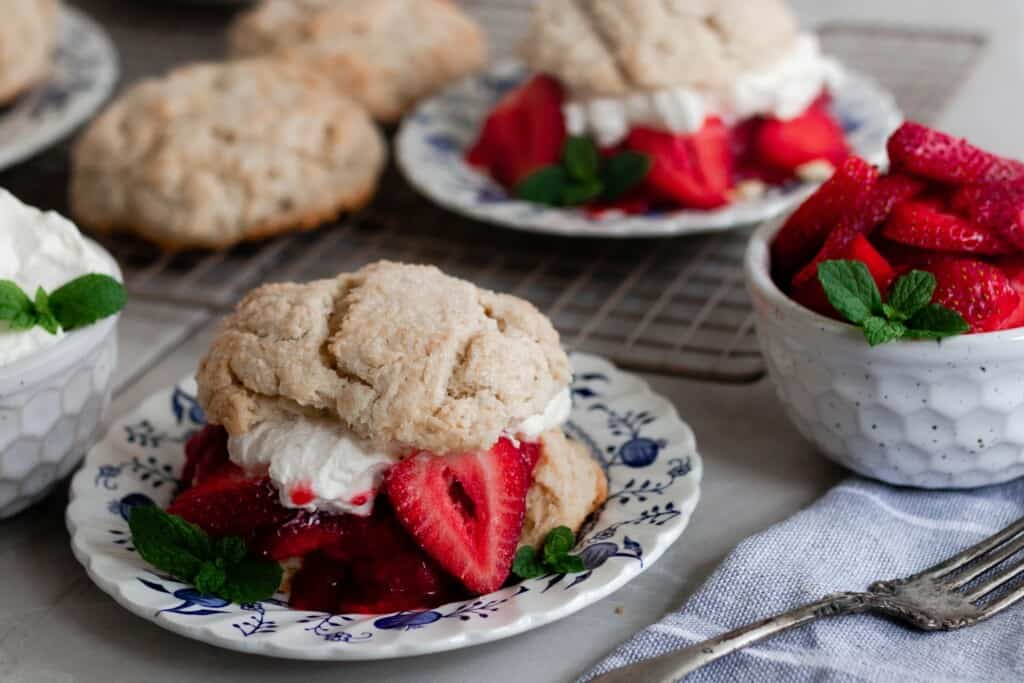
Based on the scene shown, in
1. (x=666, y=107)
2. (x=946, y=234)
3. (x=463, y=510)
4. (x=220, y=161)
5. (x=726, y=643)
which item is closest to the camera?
(x=726, y=643)

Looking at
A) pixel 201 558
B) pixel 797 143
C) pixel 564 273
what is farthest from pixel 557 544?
pixel 797 143

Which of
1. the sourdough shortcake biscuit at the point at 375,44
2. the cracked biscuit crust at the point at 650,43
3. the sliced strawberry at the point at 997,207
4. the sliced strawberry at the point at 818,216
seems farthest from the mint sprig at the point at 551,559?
the sourdough shortcake biscuit at the point at 375,44

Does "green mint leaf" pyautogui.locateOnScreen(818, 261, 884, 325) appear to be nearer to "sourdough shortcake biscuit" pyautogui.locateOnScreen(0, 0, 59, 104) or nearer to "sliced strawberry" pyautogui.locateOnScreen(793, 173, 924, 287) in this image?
"sliced strawberry" pyautogui.locateOnScreen(793, 173, 924, 287)

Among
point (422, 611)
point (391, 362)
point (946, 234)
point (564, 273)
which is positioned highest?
point (946, 234)

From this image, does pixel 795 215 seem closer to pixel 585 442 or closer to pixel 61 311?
pixel 585 442

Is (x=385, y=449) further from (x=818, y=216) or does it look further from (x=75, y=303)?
(x=818, y=216)

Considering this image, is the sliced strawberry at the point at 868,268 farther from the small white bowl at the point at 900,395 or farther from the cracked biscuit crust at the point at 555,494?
the cracked biscuit crust at the point at 555,494

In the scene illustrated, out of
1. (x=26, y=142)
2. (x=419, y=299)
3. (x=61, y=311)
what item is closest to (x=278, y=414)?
(x=419, y=299)
